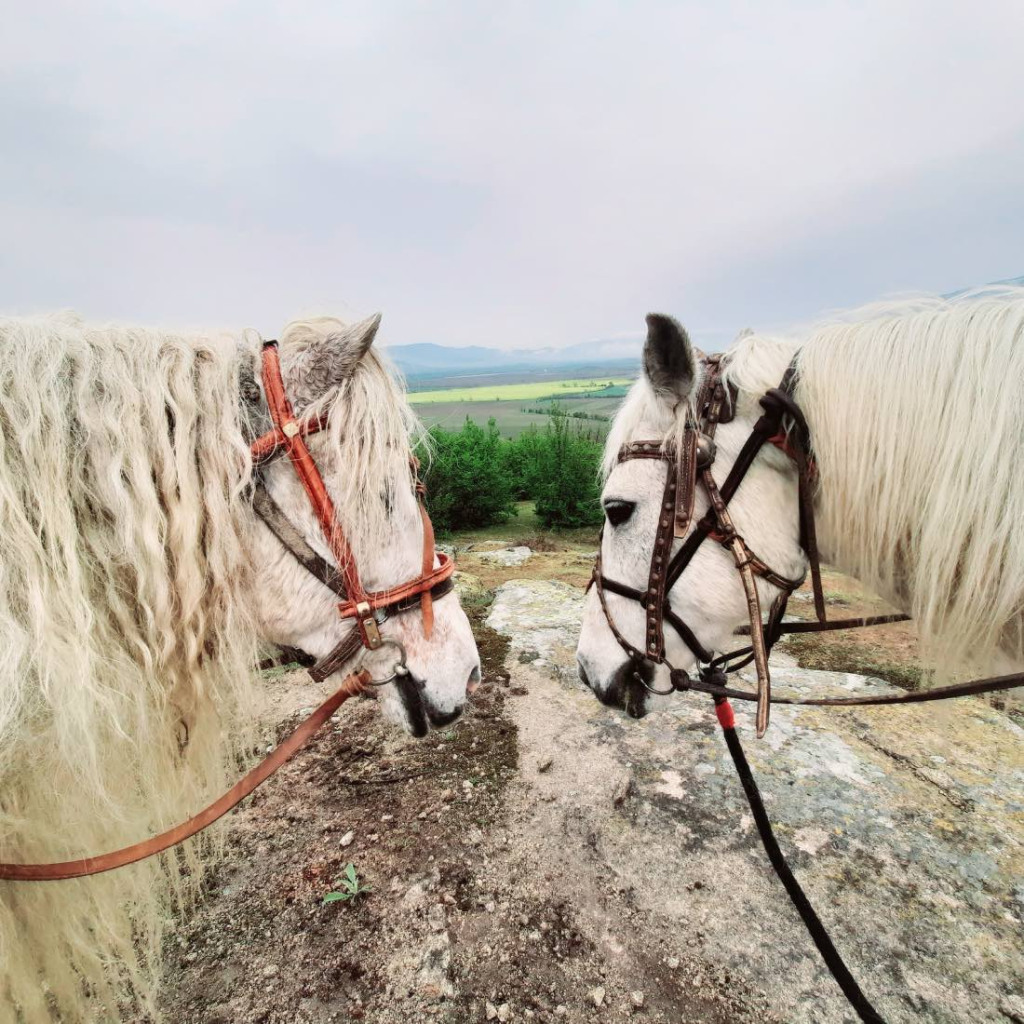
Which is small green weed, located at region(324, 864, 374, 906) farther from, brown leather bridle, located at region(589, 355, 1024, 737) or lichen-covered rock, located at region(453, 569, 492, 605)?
lichen-covered rock, located at region(453, 569, 492, 605)

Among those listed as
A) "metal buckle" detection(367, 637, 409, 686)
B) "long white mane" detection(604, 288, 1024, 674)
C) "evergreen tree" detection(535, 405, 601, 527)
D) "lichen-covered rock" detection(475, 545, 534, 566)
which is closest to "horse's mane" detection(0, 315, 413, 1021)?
"metal buckle" detection(367, 637, 409, 686)

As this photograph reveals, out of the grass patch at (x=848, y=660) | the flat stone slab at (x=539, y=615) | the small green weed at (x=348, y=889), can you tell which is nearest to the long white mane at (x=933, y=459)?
the small green weed at (x=348, y=889)

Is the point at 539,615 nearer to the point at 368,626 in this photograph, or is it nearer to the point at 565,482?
the point at 368,626

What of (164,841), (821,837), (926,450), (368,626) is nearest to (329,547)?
(368,626)

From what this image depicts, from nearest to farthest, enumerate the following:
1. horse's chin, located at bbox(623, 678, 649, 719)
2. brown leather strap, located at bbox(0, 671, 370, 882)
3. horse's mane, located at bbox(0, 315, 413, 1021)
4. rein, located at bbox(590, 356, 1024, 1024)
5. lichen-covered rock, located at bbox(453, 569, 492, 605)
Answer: horse's mane, located at bbox(0, 315, 413, 1021)
brown leather strap, located at bbox(0, 671, 370, 882)
rein, located at bbox(590, 356, 1024, 1024)
horse's chin, located at bbox(623, 678, 649, 719)
lichen-covered rock, located at bbox(453, 569, 492, 605)

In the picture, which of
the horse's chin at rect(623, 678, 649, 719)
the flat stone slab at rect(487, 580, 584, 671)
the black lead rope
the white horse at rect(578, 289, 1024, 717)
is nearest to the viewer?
the white horse at rect(578, 289, 1024, 717)

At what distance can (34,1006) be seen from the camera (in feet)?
5.25

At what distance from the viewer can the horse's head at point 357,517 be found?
154cm

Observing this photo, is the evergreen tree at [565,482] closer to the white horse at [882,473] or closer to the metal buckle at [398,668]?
the white horse at [882,473]

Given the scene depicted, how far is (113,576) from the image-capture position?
135 cm

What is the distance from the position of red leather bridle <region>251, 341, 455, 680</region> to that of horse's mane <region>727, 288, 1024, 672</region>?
1468 mm

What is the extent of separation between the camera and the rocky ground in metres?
1.86

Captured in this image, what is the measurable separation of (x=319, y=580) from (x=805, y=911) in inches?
85.3

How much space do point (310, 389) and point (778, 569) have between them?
1.85m
